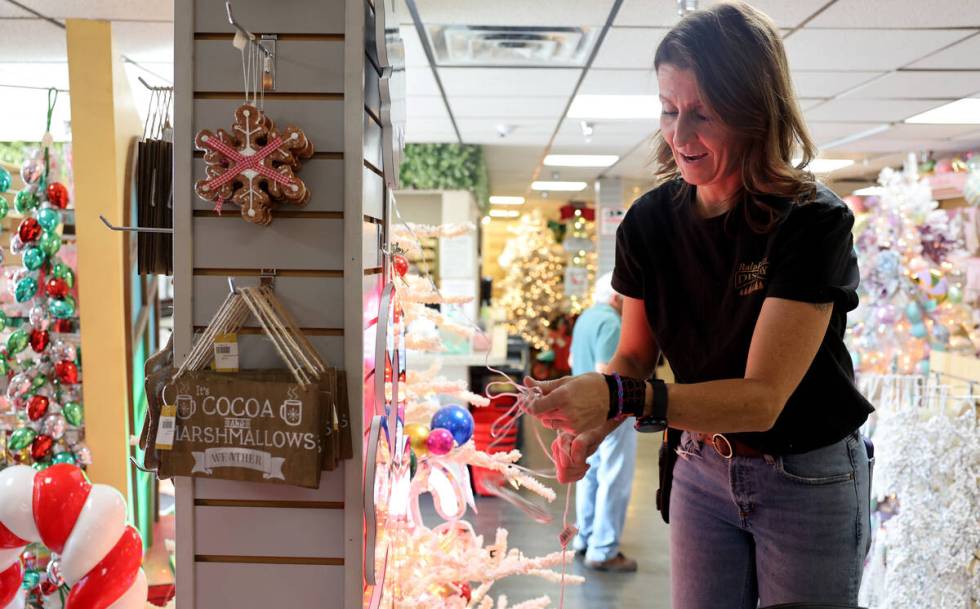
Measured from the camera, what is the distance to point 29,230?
3.35 m

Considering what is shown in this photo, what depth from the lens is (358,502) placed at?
1.58 m

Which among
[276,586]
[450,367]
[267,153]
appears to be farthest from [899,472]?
[450,367]

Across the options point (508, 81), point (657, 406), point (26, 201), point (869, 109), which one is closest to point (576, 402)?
point (657, 406)

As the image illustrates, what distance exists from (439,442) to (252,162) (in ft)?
3.97

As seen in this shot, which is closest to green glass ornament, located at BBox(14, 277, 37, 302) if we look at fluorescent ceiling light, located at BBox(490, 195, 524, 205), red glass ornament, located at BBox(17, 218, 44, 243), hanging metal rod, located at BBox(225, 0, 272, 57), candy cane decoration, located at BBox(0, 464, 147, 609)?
red glass ornament, located at BBox(17, 218, 44, 243)

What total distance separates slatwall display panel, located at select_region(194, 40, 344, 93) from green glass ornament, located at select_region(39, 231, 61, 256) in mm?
2252

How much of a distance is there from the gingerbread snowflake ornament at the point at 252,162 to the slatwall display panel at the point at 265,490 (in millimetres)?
537

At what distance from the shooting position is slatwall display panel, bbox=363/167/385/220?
1.60 meters

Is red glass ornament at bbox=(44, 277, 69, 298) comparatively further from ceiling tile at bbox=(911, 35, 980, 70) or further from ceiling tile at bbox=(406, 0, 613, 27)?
ceiling tile at bbox=(911, 35, 980, 70)

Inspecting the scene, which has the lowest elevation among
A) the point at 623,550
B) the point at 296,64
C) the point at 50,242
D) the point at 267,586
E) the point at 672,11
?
the point at 623,550

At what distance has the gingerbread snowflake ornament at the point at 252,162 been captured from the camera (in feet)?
4.88

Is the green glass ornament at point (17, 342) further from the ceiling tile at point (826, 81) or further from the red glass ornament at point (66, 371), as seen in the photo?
the ceiling tile at point (826, 81)

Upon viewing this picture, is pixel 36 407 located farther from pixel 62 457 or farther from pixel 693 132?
pixel 693 132

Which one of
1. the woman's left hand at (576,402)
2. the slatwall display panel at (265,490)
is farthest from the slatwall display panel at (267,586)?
the woman's left hand at (576,402)
